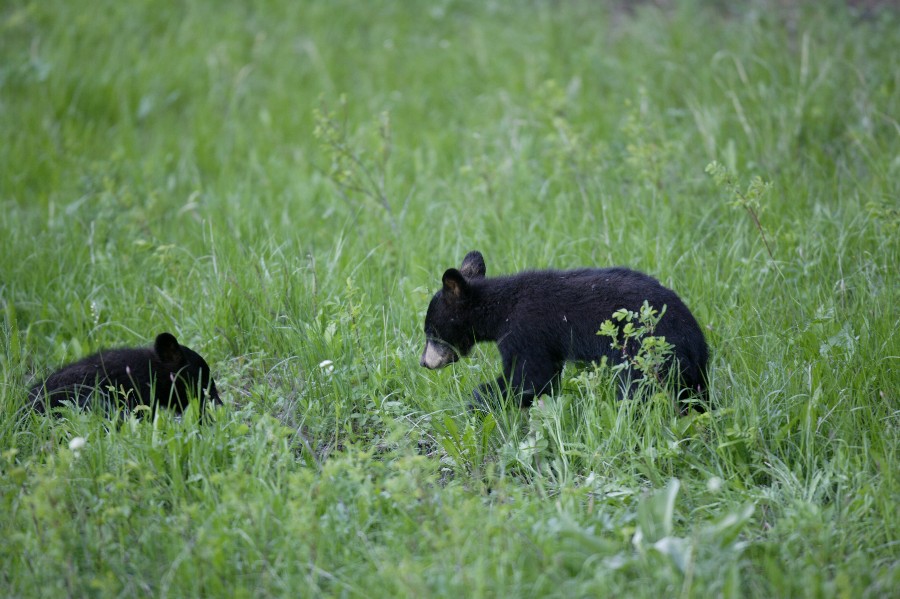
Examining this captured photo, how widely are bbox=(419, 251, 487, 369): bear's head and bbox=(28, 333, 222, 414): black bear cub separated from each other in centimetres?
111

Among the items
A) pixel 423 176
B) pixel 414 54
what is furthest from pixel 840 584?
pixel 414 54

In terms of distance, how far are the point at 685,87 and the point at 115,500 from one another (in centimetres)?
594

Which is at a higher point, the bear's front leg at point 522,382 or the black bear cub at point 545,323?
the black bear cub at point 545,323

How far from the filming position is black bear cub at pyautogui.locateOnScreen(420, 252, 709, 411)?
13.1ft

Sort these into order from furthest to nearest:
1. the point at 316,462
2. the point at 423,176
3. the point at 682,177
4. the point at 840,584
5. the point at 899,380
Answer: the point at 423,176 < the point at 682,177 < the point at 899,380 < the point at 316,462 < the point at 840,584

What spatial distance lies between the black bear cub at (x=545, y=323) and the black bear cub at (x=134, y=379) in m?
1.17

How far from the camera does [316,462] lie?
12.3ft

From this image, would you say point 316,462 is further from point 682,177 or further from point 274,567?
point 682,177

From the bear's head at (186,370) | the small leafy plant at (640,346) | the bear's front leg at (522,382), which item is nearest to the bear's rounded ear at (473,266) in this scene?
the bear's front leg at (522,382)

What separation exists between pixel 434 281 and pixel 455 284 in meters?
0.93

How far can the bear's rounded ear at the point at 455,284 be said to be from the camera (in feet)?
14.0

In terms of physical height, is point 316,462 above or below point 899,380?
below

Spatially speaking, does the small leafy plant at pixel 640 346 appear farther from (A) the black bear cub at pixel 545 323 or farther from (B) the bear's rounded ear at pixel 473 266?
(B) the bear's rounded ear at pixel 473 266

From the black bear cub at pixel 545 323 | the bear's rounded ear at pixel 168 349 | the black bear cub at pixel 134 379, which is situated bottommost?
the black bear cub at pixel 134 379
